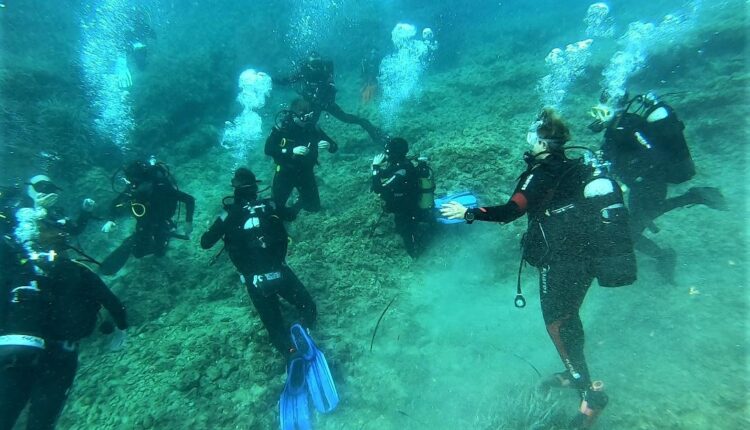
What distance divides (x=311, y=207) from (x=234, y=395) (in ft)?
13.7

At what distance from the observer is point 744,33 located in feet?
32.6

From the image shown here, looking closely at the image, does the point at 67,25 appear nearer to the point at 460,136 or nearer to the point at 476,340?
the point at 460,136

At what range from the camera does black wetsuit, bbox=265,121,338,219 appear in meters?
6.68

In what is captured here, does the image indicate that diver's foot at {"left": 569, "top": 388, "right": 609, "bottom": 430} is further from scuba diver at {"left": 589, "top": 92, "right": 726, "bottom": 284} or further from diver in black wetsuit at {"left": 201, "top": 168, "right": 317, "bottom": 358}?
diver in black wetsuit at {"left": 201, "top": 168, "right": 317, "bottom": 358}

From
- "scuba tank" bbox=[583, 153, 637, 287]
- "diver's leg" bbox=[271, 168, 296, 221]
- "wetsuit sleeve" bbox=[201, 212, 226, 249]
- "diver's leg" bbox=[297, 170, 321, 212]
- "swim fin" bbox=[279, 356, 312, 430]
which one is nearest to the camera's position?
"scuba tank" bbox=[583, 153, 637, 287]

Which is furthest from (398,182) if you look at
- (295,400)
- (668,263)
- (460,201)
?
(668,263)

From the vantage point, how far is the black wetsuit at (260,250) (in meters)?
3.98

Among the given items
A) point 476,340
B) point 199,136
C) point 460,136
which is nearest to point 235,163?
point 199,136

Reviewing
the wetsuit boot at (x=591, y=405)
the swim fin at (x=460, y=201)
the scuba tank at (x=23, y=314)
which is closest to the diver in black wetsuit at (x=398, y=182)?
the swim fin at (x=460, y=201)

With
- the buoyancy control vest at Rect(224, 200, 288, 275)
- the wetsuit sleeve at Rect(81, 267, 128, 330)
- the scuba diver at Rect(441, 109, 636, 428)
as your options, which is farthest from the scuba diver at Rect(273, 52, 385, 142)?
the scuba diver at Rect(441, 109, 636, 428)

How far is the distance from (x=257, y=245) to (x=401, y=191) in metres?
2.38

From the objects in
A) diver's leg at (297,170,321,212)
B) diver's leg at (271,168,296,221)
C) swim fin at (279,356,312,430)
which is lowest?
swim fin at (279,356,312,430)

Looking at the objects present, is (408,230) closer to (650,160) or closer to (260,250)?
(260,250)

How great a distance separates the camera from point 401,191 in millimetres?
5395
